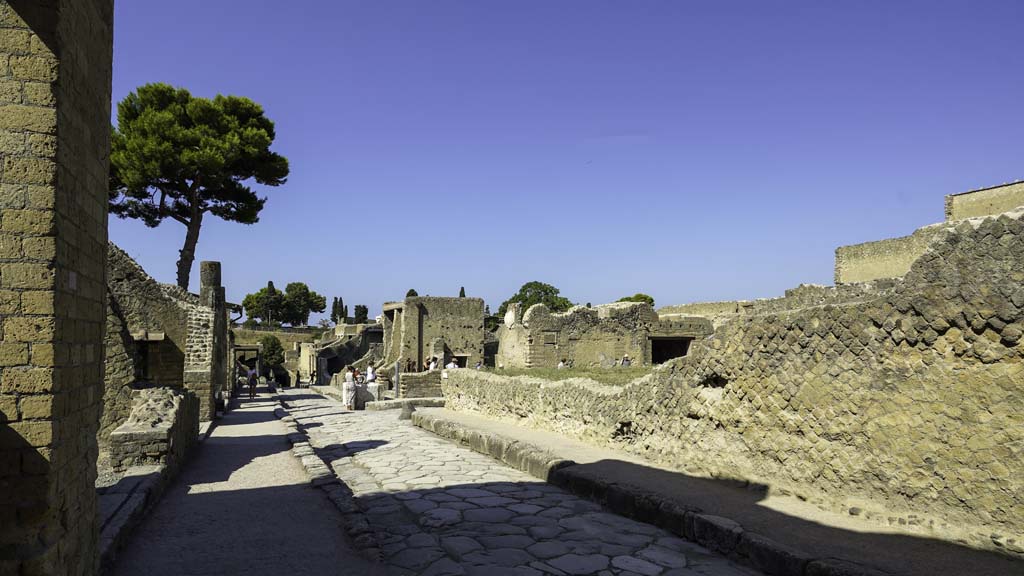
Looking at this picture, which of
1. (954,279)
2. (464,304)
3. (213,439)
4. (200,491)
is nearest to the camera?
(954,279)

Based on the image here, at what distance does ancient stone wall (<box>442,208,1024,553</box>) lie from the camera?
4.47 meters

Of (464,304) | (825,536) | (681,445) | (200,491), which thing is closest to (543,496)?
(681,445)

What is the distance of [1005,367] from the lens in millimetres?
4453

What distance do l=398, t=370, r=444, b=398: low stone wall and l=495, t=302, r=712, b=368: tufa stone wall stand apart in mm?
3113

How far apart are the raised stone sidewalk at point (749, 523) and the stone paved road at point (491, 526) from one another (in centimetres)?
16

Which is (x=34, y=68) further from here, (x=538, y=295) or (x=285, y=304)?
(x=285, y=304)

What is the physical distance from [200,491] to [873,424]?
708cm

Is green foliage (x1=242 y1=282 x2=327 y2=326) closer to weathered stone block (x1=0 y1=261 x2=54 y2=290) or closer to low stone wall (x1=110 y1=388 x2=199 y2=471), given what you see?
low stone wall (x1=110 y1=388 x2=199 y2=471)

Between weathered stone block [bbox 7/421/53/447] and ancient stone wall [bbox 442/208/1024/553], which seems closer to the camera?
weathered stone block [bbox 7/421/53/447]

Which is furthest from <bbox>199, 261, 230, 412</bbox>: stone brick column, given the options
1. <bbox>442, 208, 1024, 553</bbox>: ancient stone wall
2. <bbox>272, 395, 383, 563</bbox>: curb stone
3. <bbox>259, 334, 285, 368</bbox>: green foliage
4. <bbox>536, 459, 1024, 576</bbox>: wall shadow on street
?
<bbox>259, 334, 285, 368</bbox>: green foliage

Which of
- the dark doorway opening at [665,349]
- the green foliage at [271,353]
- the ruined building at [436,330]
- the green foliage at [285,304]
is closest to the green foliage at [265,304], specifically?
the green foliage at [285,304]

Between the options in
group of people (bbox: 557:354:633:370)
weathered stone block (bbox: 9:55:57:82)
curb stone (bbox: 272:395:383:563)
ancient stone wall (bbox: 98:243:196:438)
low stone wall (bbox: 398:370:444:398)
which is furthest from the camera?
group of people (bbox: 557:354:633:370)

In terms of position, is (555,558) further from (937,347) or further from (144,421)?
(144,421)

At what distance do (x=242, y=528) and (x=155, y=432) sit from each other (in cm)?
257
